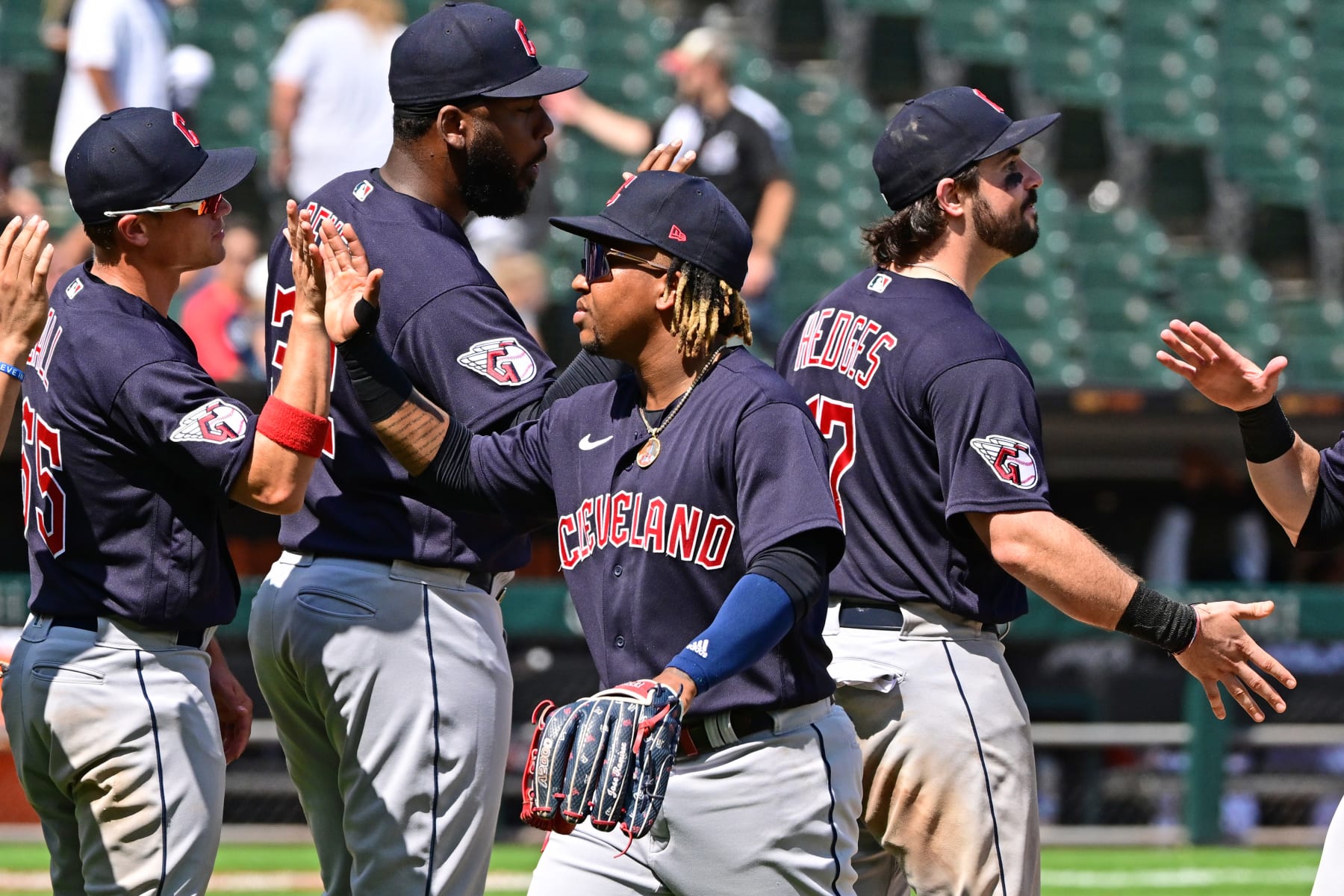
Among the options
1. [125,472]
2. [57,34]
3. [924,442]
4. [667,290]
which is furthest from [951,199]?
[57,34]

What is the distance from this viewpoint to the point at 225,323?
7926 mm

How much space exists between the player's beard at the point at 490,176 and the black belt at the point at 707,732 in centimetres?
121

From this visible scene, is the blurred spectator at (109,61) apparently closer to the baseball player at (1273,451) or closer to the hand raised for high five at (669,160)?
the hand raised for high five at (669,160)

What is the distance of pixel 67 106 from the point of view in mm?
7852

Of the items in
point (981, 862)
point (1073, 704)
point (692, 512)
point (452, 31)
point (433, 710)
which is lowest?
point (1073, 704)

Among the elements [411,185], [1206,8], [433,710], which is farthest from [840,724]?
[1206,8]

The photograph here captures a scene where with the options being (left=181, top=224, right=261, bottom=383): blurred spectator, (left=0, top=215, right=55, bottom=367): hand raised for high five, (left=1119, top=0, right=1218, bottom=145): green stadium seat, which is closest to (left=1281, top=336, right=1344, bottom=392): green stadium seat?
(left=1119, top=0, right=1218, bottom=145): green stadium seat

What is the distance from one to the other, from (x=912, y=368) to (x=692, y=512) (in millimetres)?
817

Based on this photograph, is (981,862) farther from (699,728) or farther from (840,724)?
(699,728)

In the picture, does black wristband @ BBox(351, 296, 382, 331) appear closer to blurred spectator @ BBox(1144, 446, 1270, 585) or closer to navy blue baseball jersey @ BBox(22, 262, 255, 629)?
navy blue baseball jersey @ BBox(22, 262, 255, 629)

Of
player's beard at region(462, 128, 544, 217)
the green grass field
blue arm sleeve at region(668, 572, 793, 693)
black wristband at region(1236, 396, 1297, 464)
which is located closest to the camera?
blue arm sleeve at region(668, 572, 793, 693)

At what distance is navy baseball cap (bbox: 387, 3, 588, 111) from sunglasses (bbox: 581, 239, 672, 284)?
0.61 meters

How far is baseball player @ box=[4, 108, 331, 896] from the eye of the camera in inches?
125

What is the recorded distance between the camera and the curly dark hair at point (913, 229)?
3.74m
